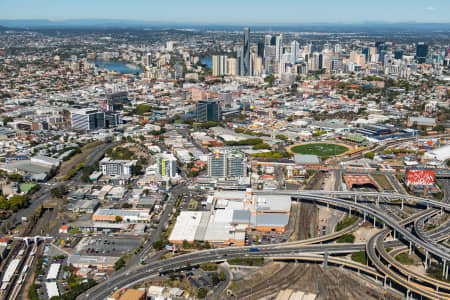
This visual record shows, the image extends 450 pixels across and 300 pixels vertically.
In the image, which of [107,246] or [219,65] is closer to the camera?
[107,246]

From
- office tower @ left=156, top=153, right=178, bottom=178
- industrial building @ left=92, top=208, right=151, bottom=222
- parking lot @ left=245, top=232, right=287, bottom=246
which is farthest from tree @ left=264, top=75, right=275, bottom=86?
parking lot @ left=245, top=232, right=287, bottom=246

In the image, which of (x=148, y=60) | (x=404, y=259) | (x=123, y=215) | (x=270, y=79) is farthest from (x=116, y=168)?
(x=148, y=60)

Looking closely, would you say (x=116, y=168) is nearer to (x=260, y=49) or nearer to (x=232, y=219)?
(x=232, y=219)

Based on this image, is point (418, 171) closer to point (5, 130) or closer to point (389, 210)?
point (389, 210)

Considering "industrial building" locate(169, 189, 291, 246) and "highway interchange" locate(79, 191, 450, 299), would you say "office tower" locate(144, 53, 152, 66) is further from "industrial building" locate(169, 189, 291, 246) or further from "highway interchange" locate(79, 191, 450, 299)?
"highway interchange" locate(79, 191, 450, 299)

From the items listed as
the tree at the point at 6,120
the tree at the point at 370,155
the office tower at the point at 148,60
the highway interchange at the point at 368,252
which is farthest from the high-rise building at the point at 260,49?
the highway interchange at the point at 368,252
